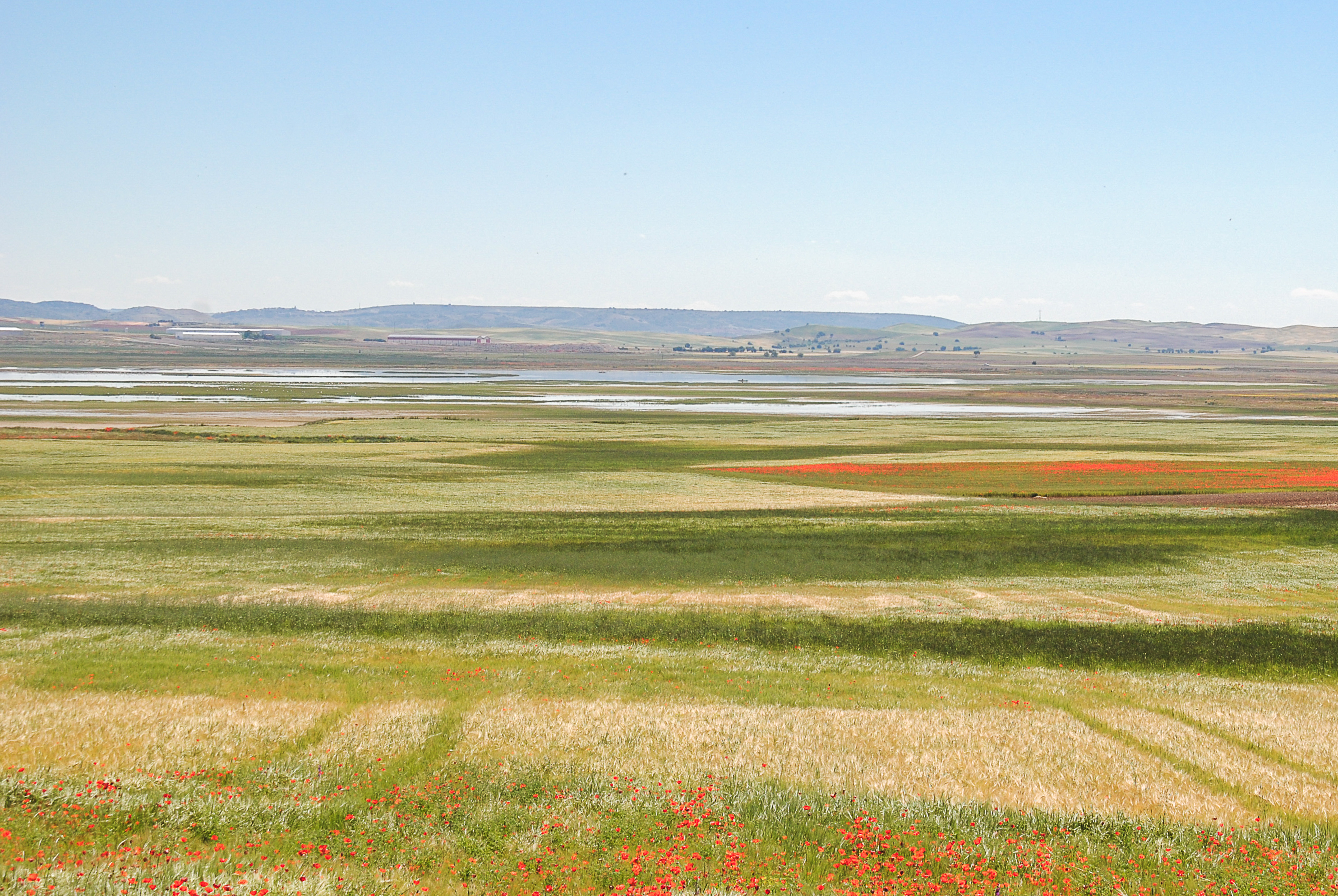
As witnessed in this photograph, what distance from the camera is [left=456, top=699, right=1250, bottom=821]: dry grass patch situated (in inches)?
540

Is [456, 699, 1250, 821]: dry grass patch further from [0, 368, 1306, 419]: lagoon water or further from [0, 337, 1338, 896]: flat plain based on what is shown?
[0, 368, 1306, 419]: lagoon water

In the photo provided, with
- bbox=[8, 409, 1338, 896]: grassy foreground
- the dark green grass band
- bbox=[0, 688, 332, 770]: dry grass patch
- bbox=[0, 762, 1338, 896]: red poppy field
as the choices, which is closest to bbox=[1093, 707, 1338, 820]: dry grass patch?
bbox=[8, 409, 1338, 896]: grassy foreground

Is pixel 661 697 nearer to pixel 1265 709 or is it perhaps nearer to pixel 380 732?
pixel 380 732

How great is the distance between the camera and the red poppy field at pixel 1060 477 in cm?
5378

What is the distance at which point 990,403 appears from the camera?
133750 mm

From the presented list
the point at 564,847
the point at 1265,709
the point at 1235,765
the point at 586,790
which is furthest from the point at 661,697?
the point at 1265,709

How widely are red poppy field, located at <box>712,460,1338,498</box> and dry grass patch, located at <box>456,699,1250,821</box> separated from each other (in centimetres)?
3812

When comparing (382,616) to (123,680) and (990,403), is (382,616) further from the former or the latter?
(990,403)

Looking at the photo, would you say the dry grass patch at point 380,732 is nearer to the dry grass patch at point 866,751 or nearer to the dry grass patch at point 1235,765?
the dry grass patch at point 866,751

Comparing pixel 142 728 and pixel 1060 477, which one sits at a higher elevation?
pixel 142 728

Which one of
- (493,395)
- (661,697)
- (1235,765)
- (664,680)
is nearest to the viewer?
(1235,765)

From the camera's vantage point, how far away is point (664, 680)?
20.1m

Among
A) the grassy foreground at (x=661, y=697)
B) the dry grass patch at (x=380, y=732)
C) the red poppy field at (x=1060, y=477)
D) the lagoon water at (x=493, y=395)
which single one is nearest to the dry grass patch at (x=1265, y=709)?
the grassy foreground at (x=661, y=697)

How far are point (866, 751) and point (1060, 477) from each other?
1950 inches
